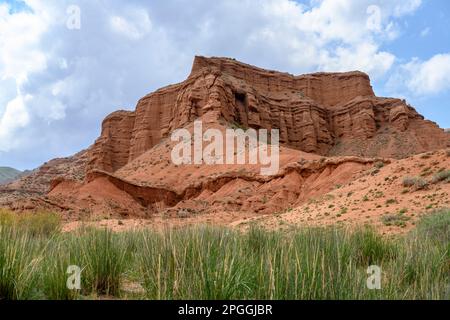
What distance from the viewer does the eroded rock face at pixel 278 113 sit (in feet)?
210

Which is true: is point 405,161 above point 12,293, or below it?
above

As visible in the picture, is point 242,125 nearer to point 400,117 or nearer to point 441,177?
point 400,117

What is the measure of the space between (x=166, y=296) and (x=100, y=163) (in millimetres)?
68445

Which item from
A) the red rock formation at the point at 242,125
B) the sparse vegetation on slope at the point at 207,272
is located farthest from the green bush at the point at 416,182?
the sparse vegetation on slope at the point at 207,272

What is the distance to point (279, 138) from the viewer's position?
230 feet

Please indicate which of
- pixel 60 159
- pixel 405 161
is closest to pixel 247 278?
pixel 405 161

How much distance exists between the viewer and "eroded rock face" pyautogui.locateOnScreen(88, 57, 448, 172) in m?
64.1

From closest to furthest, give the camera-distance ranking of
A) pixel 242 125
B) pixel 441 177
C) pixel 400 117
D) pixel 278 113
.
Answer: pixel 441 177, pixel 242 125, pixel 400 117, pixel 278 113

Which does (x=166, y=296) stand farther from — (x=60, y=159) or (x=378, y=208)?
(x=60, y=159)

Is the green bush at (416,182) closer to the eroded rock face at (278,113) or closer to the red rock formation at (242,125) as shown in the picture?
the red rock formation at (242,125)

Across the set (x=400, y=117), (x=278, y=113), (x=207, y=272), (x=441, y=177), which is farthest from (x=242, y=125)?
(x=207, y=272)

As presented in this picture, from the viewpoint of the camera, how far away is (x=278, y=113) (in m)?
73.1

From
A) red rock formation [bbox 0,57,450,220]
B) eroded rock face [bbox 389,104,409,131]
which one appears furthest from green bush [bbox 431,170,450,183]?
eroded rock face [bbox 389,104,409,131]
